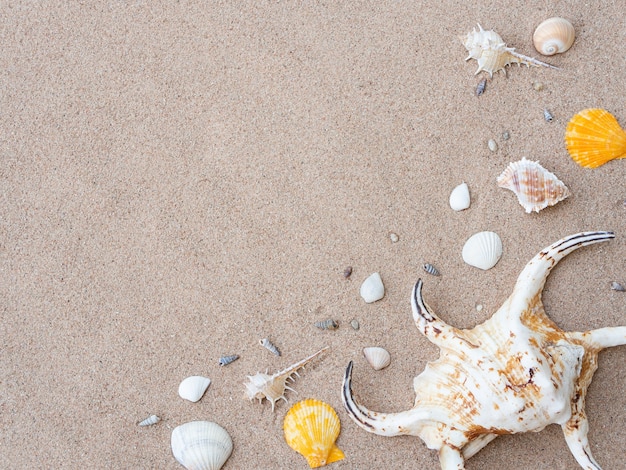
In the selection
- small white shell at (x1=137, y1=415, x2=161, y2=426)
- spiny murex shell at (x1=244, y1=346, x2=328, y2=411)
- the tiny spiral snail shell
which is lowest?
spiny murex shell at (x1=244, y1=346, x2=328, y2=411)

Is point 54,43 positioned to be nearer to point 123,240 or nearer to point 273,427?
point 123,240

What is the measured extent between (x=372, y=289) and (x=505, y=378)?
57 centimetres

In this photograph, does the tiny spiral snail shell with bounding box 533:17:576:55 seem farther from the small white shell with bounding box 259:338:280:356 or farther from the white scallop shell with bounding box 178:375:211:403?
the white scallop shell with bounding box 178:375:211:403

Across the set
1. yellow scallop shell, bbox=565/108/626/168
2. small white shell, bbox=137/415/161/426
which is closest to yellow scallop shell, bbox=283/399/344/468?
small white shell, bbox=137/415/161/426

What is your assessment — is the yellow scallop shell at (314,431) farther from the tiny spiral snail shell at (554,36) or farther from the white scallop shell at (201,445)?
the tiny spiral snail shell at (554,36)

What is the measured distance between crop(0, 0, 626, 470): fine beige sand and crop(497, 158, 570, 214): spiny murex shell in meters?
0.07

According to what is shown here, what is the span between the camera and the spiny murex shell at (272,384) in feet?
7.49

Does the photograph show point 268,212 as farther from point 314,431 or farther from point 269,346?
point 314,431

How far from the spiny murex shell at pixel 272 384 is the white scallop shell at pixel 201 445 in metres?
0.18

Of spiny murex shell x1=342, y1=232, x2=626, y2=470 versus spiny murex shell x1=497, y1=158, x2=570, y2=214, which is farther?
spiny murex shell x1=497, y1=158, x2=570, y2=214

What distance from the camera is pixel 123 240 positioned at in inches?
94.6

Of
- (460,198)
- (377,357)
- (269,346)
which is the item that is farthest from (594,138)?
(269,346)

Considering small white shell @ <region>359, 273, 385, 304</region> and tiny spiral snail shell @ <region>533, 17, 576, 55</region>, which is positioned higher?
tiny spiral snail shell @ <region>533, 17, 576, 55</region>

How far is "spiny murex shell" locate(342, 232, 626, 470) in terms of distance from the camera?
82.0 inches
